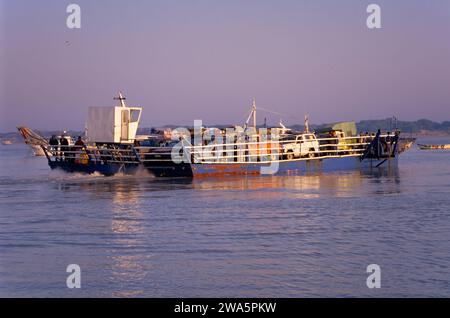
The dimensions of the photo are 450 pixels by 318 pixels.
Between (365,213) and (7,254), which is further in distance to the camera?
(365,213)

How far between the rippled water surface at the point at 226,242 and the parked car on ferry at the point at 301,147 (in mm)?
11553

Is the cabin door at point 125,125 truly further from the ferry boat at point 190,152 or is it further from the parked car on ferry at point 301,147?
the parked car on ferry at point 301,147

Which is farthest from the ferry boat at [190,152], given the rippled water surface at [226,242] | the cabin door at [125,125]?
the rippled water surface at [226,242]

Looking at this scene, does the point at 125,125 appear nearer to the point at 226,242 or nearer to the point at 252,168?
the point at 252,168

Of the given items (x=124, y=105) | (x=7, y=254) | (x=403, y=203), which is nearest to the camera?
(x=7, y=254)

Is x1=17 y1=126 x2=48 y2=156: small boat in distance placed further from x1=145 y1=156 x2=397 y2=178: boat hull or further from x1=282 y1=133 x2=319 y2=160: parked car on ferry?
x1=282 y1=133 x2=319 y2=160: parked car on ferry

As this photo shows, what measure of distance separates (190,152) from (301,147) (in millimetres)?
8307

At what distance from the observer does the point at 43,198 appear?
2822 cm

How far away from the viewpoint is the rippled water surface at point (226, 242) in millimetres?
12438

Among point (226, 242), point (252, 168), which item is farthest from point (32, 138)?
point (226, 242)

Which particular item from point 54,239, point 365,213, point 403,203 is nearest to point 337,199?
point 403,203

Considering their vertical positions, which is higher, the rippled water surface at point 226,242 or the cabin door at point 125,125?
the cabin door at point 125,125
